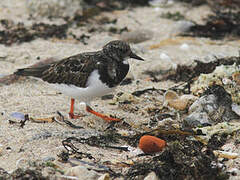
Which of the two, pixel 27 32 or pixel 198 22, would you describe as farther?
pixel 198 22

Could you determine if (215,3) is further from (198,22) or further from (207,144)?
(207,144)

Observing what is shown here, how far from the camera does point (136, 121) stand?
15.5ft

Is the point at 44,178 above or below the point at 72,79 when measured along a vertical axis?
below

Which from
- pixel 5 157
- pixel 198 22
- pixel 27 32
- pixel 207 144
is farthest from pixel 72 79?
pixel 198 22

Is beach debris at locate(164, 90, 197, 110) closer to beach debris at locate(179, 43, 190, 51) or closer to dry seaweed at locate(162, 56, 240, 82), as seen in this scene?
dry seaweed at locate(162, 56, 240, 82)

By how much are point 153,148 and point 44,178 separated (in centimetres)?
100

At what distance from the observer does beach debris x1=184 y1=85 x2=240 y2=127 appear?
176 inches

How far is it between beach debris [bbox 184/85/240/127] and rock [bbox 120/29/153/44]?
114 inches

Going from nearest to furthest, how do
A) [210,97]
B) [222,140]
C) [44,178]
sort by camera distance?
[44,178], [222,140], [210,97]

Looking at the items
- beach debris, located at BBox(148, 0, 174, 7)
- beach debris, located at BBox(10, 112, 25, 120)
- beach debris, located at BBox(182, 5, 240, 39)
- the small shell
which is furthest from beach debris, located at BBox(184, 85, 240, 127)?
beach debris, located at BBox(148, 0, 174, 7)

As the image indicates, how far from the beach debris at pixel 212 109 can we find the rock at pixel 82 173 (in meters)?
1.52

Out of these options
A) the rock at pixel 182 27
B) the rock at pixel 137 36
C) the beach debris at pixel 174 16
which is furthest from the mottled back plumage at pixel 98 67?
the beach debris at pixel 174 16

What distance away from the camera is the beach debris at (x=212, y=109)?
14.6ft

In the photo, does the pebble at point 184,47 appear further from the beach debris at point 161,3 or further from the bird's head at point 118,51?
the bird's head at point 118,51
